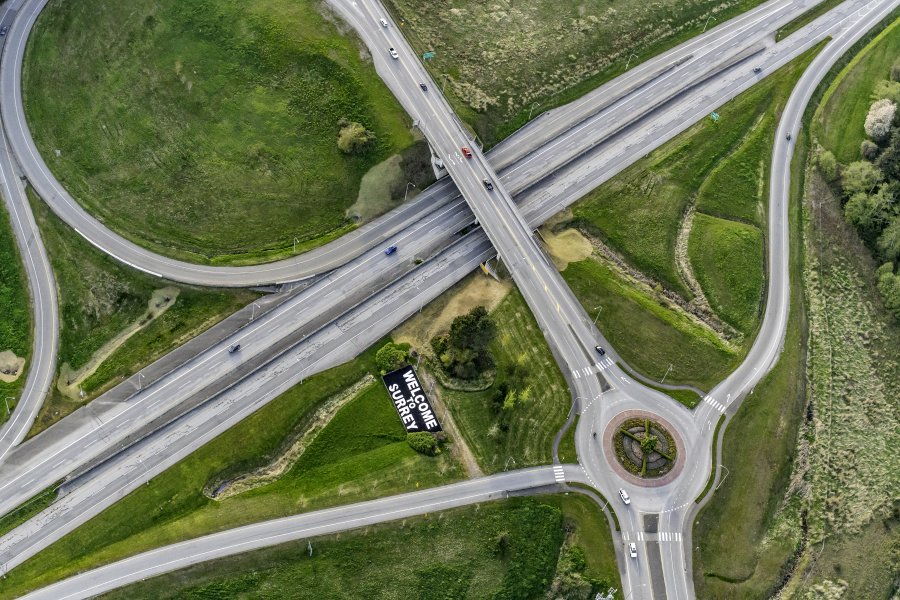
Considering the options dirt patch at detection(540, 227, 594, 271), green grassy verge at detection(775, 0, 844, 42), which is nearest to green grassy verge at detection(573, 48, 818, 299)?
dirt patch at detection(540, 227, 594, 271)

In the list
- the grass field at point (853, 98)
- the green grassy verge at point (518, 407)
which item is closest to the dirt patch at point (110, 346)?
the green grassy verge at point (518, 407)

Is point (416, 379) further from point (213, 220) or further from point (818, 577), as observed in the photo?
point (818, 577)

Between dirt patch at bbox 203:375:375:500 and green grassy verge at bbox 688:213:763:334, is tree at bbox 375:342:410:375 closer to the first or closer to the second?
dirt patch at bbox 203:375:375:500

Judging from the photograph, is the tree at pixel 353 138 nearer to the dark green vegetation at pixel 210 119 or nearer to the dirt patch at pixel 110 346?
the dark green vegetation at pixel 210 119

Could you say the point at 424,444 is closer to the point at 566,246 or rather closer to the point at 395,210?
the point at 395,210

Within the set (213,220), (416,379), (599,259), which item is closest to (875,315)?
(599,259)

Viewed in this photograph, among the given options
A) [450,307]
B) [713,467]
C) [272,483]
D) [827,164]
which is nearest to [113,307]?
[272,483]
